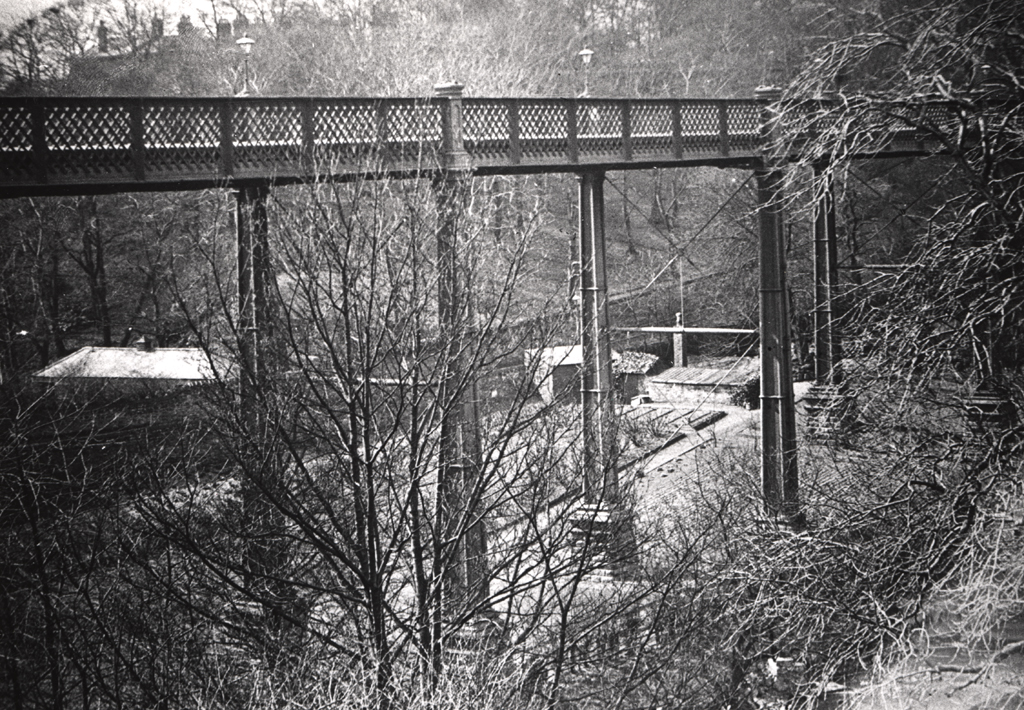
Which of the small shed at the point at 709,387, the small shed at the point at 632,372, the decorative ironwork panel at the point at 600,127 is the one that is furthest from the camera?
the small shed at the point at 709,387

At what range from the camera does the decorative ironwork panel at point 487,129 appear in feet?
42.0

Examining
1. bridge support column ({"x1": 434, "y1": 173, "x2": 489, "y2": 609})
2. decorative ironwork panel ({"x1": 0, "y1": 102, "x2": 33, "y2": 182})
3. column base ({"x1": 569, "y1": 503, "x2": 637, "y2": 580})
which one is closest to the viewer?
decorative ironwork panel ({"x1": 0, "y1": 102, "x2": 33, "y2": 182})

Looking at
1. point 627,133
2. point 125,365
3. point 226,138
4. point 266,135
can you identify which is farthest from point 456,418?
point 125,365

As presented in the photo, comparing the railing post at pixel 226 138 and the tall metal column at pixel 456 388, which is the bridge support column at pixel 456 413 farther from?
the railing post at pixel 226 138

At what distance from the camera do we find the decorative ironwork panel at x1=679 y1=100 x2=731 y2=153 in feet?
52.7

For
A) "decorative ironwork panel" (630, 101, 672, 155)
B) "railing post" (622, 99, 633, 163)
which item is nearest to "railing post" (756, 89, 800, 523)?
"decorative ironwork panel" (630, 101, 672, 155)

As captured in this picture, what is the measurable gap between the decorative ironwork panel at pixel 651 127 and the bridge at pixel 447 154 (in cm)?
2

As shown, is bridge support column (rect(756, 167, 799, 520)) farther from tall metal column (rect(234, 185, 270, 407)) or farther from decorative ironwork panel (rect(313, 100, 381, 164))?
tall metal column (rect(234, 185, 270, 407))

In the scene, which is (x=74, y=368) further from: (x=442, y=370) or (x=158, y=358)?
(x=442, y=370)

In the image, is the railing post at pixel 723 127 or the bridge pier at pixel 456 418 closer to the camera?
the bridge pier at pixel 456 418

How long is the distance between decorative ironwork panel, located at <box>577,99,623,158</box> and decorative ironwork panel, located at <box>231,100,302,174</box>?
4.47m

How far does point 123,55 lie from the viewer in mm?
27062

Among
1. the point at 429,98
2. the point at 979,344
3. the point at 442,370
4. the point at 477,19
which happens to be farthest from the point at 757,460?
the point at 477,19

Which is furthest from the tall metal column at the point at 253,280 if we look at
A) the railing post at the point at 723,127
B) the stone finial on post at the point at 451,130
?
the railing post at the point at 723,127
